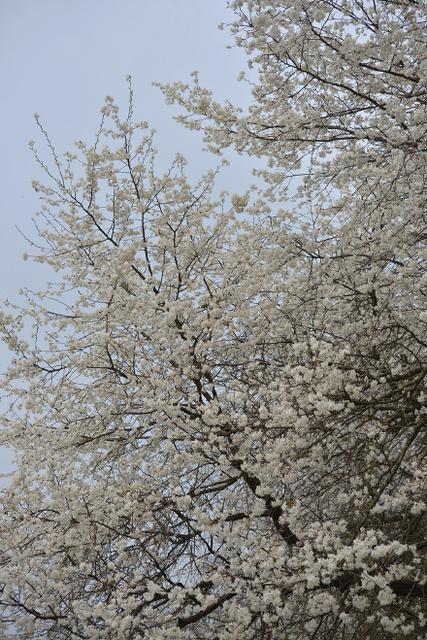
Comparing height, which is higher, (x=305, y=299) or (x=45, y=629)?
(x=305, y=299)

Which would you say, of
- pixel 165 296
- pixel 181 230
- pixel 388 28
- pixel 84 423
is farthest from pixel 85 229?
pixel 388 28

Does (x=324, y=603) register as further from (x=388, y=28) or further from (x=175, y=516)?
(x=388, y=28)

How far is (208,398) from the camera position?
18.3 feet

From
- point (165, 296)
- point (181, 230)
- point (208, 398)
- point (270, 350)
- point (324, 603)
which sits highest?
point (181, 230)

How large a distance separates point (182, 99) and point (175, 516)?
4.10 metres

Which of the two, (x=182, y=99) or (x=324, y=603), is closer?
(x=324, y=603)

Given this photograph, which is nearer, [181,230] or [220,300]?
[220,300]

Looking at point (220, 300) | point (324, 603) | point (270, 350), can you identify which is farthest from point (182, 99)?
point (324, 603)

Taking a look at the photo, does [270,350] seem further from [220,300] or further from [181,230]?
[181,230]

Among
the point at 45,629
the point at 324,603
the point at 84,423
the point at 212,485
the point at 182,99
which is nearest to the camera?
the point at 324,603

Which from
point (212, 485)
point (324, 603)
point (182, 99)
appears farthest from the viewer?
point (182, 99)

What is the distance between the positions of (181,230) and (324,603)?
3997mm

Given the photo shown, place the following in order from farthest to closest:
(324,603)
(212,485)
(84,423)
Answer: (84,423), (212,485), (324,603)

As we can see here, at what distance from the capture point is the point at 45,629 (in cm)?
481
